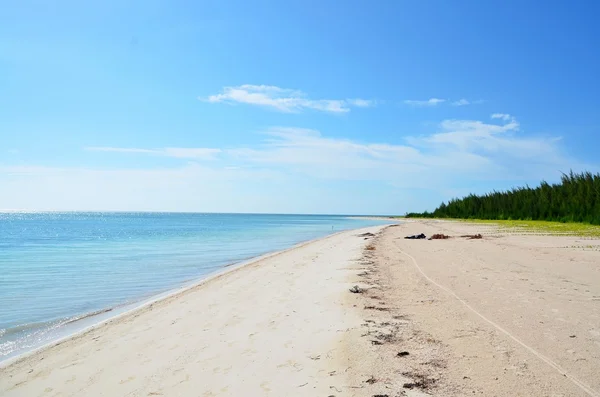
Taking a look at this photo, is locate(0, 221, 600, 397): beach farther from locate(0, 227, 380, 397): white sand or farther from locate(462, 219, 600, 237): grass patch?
locate(462, 219, 600, 237): grass patch

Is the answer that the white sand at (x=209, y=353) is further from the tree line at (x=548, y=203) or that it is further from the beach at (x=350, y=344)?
the tree line at (x=548, y=203)

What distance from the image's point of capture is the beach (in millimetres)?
4270

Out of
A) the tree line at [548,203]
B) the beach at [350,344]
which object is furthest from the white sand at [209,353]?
the tree line at [548,203]

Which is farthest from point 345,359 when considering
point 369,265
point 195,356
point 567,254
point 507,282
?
point 567,254

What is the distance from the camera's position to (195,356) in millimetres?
5578

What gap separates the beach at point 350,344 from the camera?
14.0 ft

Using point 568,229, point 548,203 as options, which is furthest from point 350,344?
point 548,203

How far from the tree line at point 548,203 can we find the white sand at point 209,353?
32542 mm

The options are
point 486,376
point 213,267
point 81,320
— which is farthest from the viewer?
point 213,267

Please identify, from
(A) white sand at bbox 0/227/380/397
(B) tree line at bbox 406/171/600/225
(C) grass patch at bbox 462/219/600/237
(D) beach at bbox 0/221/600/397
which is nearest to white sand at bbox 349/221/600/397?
(D) beach at bbox 0/221/600/397

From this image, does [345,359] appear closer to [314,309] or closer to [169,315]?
[314,309]

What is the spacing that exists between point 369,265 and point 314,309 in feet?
19.8

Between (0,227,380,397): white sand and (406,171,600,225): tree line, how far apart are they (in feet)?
107

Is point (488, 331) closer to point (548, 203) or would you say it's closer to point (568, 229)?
point (568, 229)
